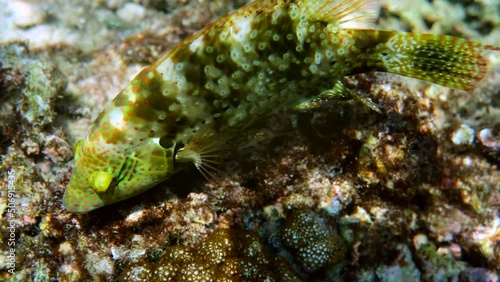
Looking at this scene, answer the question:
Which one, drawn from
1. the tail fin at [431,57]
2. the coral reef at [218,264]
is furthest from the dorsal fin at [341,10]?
the coral reef at [218,264]

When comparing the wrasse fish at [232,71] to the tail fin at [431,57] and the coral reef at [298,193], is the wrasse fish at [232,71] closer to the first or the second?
the tail fin at [431,57]

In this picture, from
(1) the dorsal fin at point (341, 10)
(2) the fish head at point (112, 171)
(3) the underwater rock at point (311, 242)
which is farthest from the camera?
(3) the underwater rock at point (311, 242)

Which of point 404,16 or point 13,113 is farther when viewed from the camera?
point 404,16

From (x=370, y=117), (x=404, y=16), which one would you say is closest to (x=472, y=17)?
(x=404, y=16)

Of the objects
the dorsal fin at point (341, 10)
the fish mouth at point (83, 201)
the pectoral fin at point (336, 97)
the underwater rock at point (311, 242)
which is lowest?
the underwater rock at point (311, 242)

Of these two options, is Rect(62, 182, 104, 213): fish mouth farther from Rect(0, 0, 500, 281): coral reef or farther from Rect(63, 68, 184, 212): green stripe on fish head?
Rect(0, 0, 500, 281): coral reef

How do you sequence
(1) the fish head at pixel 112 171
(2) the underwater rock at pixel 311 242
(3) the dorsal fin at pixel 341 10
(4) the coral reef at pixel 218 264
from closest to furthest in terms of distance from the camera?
1. (4) the coral reef at pixel 218 264
2. (3) the dorsal fin at pixel 341 10
3. (1) the fish head at pixel 112 171
4. (2) the underwater rock at pixel 311 242

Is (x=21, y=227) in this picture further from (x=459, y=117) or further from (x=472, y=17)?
(x=472, y=17)

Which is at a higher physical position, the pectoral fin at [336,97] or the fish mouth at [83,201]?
the pectoral fin at [336,97]

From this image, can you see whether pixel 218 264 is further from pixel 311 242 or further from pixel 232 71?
pixel 232 71
